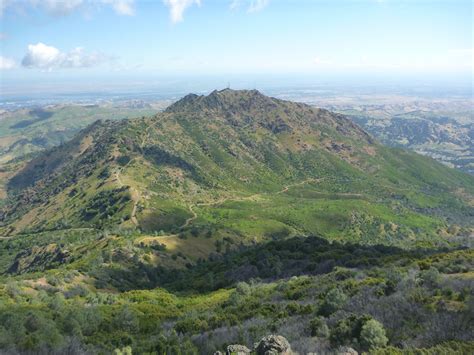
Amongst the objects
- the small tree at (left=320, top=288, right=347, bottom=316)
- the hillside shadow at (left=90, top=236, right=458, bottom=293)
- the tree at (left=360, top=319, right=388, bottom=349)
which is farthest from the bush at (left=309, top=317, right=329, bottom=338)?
the hillside shadow at (left=90, top=236, right=458, bottom=293)

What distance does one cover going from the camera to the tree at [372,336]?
66.1ft

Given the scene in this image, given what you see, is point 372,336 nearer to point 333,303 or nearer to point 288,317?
point 333,303

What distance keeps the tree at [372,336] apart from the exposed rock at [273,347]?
3.66m

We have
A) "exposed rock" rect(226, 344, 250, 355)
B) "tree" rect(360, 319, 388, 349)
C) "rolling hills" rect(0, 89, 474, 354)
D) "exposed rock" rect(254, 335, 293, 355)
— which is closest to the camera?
"exposed rock" rect(254, 335, 293, 355)

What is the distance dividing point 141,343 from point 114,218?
125487 millimetres

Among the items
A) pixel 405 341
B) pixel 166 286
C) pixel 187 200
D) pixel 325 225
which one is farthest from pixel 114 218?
pixel 405 341

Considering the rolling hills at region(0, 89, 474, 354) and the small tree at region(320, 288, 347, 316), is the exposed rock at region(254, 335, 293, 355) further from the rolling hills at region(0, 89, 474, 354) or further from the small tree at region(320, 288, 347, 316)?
the small tree at region(320, 288, 347, 316)

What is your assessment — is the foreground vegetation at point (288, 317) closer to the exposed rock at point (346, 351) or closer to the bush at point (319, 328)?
the bush at point (319, 328)

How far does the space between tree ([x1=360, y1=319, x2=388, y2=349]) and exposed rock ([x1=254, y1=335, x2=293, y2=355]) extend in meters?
3.66

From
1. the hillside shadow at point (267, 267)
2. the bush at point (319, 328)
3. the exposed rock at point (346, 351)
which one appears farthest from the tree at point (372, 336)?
the hillside shadow at point (267, 267)

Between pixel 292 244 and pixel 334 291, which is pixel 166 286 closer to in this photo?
pixel 292 244

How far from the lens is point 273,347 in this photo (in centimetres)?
2003

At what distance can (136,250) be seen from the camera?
313ft

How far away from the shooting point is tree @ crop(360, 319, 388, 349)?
20.1 m
